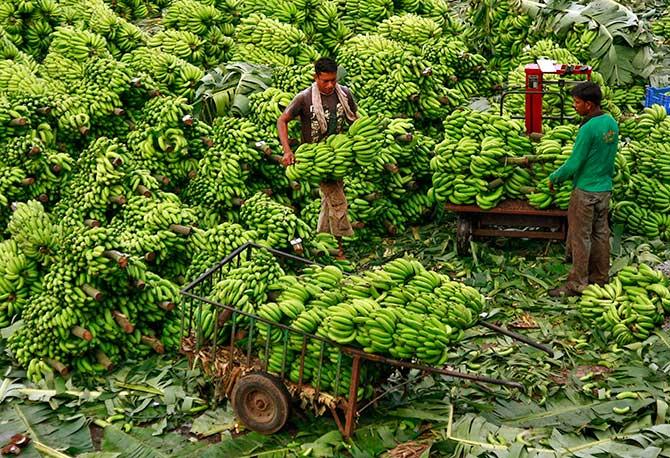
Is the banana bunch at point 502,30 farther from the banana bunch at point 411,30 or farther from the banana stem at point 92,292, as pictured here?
the banana stem at point 92,292

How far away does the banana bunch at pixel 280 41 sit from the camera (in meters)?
10.1

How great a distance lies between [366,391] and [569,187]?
2.95 metres

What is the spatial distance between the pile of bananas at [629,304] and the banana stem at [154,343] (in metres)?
3.01

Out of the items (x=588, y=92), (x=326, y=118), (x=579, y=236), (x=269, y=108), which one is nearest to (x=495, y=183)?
(x=579, y=236)

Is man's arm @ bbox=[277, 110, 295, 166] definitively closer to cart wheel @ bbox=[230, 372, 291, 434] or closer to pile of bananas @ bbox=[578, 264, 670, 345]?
cart wheel @ bbox=[230, 372, 291, 434]

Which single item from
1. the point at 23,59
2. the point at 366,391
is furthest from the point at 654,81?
the point at 23,59

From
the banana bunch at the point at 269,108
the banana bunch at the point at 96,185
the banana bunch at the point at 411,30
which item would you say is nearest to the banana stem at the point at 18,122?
the banana bunch at the point at 96,185

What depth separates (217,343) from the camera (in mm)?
5852

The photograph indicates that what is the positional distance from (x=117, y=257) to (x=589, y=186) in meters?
3.46

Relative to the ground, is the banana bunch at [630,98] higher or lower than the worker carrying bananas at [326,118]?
lower

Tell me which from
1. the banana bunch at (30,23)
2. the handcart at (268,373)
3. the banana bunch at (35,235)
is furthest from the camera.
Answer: the banana bunch at (30,23)

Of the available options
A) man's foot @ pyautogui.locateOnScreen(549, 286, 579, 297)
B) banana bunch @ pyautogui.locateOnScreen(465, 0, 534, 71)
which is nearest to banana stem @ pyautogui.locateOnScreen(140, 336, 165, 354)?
man's foot @ pyautogui.locateOnScreen(549, 286, 579, 297)

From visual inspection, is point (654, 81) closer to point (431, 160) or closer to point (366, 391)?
point (431, 160)

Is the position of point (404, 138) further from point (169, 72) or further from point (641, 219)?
point (169, 72)
